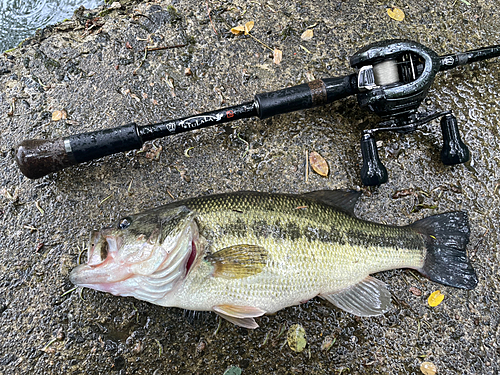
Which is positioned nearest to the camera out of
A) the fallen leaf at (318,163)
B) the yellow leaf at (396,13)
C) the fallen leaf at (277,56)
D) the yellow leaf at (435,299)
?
the yellow leaf at (435,299)

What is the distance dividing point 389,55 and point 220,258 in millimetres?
1945

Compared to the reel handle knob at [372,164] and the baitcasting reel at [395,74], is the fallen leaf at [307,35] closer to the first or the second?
the baitcasting reel at [395,74]

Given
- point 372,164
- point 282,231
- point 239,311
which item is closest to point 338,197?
point 372,164

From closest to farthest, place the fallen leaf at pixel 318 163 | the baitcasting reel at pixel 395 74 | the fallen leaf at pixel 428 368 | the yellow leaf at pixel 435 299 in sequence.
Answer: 1. the baitcasting reel at pixel 395 74
2. the fallen leaf at pixel 428 368
3. the yellow leaf at pixel 435 299
4. the fallen leaf at pixel 318 163

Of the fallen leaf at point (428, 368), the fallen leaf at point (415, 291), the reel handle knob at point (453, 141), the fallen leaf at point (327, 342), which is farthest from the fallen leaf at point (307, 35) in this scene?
the fallen leaf at point (428, 368)

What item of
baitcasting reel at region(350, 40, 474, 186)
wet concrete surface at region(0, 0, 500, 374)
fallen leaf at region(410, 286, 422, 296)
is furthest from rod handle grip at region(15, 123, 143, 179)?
fallen leaf at region(410, 286, 422, 296)

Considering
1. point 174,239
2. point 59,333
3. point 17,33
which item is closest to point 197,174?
point 174,239

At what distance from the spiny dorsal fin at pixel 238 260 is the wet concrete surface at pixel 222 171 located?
69cm

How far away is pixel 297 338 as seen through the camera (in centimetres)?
283

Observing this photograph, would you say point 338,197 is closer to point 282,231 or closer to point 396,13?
point 282,231

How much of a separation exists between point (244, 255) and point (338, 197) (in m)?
0.96

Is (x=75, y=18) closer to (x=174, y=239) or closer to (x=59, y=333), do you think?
(x=174, y=239)

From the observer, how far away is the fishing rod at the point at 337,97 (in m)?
2.59

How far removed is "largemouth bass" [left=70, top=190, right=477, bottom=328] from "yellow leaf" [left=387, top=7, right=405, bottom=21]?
2.14 meters
